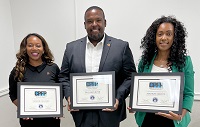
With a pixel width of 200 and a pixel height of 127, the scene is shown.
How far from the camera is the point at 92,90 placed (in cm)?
123

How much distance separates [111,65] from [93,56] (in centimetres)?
15

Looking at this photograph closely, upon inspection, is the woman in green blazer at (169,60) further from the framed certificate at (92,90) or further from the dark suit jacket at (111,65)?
the framed certificate at (92,90)

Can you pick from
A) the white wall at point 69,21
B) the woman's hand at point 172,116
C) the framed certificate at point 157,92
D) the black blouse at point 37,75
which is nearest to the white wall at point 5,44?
the white wall at point 69,21

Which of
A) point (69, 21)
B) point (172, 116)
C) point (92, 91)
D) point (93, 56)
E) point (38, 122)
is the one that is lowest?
point (38, 122)

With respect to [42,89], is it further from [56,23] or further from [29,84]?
[56,23]

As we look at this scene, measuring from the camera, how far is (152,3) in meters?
1.90

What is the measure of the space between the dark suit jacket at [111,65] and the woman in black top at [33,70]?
18cm

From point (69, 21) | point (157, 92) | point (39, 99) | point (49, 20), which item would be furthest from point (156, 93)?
point (49, 20)

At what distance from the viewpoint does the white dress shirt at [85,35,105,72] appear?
1303mm

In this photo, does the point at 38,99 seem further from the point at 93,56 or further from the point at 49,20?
the point at 49,20

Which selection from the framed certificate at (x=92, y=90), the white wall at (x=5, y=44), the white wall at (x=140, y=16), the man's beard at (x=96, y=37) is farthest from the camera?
the white wall at (x=5, y=44)

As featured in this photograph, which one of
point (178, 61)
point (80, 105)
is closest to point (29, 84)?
point (80, 105)

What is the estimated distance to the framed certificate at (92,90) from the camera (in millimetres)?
1212

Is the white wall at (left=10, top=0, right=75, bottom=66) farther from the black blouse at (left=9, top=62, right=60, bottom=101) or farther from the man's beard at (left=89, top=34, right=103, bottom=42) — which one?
the man's beard at (left=89, top=34, right=103, bottom=42)
